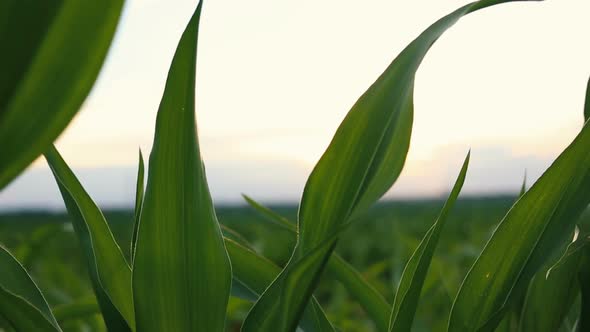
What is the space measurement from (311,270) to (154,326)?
7 centimetres

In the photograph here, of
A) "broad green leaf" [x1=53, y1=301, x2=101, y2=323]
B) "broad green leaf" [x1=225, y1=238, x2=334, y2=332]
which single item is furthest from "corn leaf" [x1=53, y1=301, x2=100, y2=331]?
"broad green leaf" [x1=225, y1=238, x2=334, y2=332]

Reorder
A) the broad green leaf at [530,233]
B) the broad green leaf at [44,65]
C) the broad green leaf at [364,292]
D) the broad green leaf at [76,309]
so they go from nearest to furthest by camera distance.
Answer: the broad green leaf at [44,65] < the broad green leaf at [530,233] < the broad green leaf at [364,292] < the broad green leaf at [76,309]

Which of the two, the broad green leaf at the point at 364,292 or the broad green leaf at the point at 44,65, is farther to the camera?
the broad green leaf at the point at 364,292

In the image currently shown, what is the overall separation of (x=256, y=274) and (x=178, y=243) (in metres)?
0.12

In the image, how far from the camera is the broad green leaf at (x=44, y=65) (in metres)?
0.20

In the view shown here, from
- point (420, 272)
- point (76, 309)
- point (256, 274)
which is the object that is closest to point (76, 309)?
point (76, 309)

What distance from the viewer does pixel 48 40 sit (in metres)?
0.21

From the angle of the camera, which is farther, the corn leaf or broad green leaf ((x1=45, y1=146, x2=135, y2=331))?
the corn leaf

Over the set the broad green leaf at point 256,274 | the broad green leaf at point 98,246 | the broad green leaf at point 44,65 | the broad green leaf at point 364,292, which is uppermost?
the broad green leaf at point 44,65

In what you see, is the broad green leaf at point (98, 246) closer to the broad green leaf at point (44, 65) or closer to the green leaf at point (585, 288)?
the broad green leaf at point (44, 65)

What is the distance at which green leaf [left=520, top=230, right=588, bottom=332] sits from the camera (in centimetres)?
37

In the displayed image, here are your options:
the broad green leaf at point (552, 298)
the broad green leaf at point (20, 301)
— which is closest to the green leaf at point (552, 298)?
the broad green leaf at point (552, 298)

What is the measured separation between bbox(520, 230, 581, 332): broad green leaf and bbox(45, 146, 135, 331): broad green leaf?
0.21 meters

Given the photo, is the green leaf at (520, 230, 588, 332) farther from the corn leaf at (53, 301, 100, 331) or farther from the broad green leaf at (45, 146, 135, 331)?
the corn leaf at (53, 301, 100, 331)
